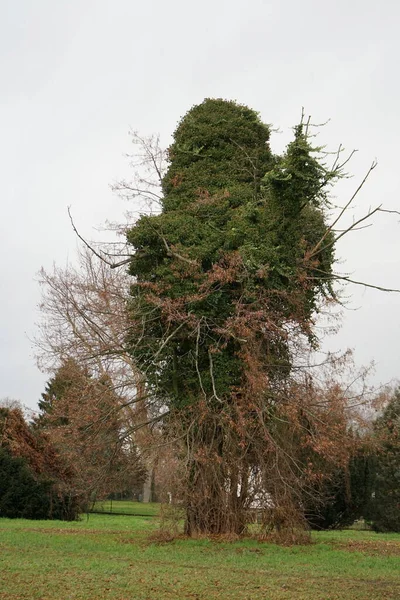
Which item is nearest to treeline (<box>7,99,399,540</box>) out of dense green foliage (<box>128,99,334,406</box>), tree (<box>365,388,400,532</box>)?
dense green foliage (<box>128,99,334,406</box>)

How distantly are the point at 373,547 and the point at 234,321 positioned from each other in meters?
5.71

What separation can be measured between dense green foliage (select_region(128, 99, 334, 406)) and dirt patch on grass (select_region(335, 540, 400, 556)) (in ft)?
13.4

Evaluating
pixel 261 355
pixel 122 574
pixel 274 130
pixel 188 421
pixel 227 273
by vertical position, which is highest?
pixel 274 130

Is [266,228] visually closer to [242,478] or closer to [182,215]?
[182,215]

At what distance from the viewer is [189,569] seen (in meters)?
11.2

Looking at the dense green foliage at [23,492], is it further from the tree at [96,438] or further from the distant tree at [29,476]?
the tree at [96,438]

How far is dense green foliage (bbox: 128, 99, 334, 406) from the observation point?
16.0 m

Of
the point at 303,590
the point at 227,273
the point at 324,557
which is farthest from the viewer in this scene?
the point at 227,273

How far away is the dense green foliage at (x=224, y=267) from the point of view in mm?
16047

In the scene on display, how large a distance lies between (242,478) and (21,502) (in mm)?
10452

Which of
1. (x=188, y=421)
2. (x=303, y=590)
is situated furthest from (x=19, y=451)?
(x=303, y=590)

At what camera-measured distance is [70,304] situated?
24.1 m

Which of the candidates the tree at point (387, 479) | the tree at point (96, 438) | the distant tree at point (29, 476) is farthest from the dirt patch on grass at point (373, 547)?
the distant tree at point (29, 476)

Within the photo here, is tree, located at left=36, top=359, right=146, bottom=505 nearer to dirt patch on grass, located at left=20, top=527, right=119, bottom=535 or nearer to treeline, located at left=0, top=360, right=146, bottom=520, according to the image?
treeline, located at left=0, top=360, right=146, bottom=520
